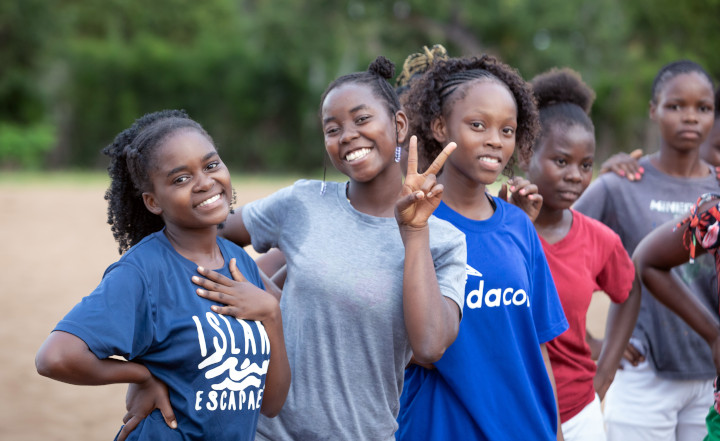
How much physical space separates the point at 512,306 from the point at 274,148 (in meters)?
25.4

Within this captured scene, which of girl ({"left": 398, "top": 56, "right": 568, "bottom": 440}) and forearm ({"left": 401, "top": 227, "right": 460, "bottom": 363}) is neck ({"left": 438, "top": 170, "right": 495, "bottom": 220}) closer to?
girl ({"left": 398, "top": 56, "right": 568, "bottom": 440})

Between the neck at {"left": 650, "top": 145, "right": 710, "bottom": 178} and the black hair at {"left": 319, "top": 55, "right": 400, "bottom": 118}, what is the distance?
1.84m

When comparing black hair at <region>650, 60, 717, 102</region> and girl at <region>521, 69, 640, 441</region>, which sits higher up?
black hair at <region>650, 60, 717, 102</region>

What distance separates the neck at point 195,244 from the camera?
2389mm

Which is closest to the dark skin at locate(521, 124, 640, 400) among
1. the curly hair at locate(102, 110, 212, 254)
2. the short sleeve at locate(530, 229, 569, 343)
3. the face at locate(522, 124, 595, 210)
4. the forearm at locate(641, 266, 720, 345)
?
the face at locate(522, 124, 595, 210)

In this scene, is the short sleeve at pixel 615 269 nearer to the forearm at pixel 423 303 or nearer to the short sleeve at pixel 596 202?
the short sleeve at pixel 596 202

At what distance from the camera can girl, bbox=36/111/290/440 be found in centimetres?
208

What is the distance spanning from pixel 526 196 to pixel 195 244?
1.30 m

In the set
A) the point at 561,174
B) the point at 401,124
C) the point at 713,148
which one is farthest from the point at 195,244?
the point at 713,148

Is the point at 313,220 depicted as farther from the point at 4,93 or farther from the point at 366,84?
the point at 4,93

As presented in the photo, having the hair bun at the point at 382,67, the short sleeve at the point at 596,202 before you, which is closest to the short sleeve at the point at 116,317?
the hair bun at the point at 382,67

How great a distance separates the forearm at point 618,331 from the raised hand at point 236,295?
5.98 feet

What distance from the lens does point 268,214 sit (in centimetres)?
270

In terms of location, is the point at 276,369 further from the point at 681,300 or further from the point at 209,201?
the point at 681,300
